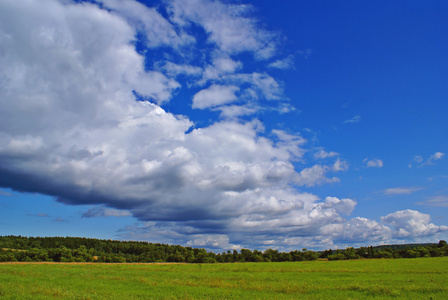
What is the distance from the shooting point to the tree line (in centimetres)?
11369

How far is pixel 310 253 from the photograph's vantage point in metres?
145

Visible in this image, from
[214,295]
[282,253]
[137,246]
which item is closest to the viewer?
[214,295]

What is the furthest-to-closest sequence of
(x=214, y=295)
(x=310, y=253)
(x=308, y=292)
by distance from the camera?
(x=310, y=253)
(x=308, y=292)
(x=214, y=295)

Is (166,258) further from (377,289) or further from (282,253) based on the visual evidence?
(377,289)

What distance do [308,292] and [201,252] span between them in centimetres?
12471

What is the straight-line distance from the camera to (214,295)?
2725 centimetres

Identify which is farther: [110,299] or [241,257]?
[241,257]

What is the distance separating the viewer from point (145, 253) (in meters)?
170

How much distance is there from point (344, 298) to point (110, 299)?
20937 mm

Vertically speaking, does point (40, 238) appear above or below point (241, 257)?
above

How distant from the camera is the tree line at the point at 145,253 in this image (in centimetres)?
11369

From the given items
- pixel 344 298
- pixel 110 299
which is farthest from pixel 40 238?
pixel 344 298

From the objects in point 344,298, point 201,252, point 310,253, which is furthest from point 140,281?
point 310,253

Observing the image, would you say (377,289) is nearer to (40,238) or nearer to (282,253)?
(282,253)
